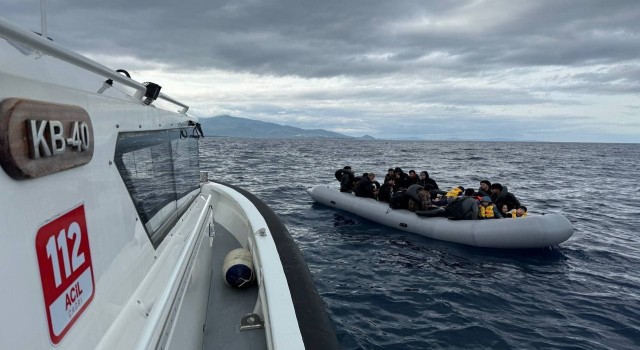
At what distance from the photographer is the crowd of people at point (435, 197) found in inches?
464

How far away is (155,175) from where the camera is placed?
3473mm

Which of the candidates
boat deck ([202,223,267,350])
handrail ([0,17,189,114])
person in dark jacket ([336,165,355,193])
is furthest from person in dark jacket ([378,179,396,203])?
handrail ([0,17,189,114])

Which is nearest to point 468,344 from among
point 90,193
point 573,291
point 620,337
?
point 620,337

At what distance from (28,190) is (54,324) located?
0.58m

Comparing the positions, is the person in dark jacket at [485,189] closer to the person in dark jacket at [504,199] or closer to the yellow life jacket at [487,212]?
the person in dark jacket at [504,199]

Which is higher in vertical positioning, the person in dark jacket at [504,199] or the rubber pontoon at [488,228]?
the person in dark jacket at [504,199]

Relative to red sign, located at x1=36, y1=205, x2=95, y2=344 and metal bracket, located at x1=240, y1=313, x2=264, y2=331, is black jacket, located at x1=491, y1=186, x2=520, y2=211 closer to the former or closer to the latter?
metal bracket, located at x1=240, y1=313, x2=264, y2=331

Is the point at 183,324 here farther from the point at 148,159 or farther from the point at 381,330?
the point at 381,330

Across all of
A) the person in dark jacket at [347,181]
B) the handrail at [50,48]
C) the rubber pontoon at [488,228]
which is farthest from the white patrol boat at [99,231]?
the person in dark jacket at [347,181]

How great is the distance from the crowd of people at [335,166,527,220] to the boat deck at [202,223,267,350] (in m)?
8.76

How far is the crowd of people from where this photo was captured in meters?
11.8

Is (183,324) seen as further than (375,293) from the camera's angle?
No

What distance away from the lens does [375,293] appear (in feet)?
26.1

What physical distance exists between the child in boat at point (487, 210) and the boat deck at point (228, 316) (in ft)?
29.9
